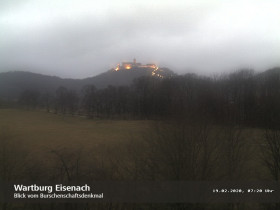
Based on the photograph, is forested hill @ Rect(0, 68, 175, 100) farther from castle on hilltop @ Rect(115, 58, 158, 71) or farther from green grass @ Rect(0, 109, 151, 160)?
green grass @ Rect(0, 109, 151, 160)

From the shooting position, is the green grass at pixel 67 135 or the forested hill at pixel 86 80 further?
the forested hill at pixel 86 80

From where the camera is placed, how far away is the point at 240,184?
10.5 meters

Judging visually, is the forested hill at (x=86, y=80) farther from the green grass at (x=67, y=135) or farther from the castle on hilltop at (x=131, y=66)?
the green grass at (x=67, y=135)

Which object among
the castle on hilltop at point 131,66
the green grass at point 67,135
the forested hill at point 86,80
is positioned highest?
the castle on hilltop at point 131,66

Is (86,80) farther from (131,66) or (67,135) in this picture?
(67,135)

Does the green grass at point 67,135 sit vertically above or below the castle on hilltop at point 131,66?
below

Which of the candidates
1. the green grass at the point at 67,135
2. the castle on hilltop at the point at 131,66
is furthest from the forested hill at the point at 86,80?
the green grass at the point at 67,135

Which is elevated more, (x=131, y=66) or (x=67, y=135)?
(x=131, y=66)

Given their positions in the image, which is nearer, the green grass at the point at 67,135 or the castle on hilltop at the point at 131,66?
the green grass at the point at 67,135

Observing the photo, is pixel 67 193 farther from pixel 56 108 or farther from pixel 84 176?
pixel 56 108

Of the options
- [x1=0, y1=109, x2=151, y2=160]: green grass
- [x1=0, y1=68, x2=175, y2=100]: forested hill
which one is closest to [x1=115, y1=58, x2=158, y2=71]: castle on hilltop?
[x1=0, y1=68, x2=175, y2=100]: forested hill

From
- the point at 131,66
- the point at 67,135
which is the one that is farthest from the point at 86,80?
the point at 67,135

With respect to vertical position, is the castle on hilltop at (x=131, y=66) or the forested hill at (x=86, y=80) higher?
the castle on hilltop at (x=131, y=66)

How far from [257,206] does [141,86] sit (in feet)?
194
